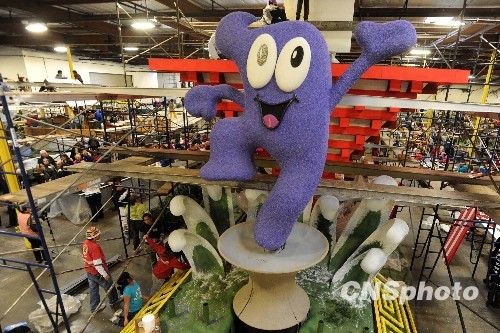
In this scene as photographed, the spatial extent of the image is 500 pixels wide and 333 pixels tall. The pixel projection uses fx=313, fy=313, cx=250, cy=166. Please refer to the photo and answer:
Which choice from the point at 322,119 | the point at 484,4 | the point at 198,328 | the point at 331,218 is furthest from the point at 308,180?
the point at 484,4

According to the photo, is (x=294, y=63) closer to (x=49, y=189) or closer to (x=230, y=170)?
(x=230, y=170)

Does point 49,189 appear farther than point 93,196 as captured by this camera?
No

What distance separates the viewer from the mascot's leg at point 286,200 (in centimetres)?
255

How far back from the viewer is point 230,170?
9.57 ft

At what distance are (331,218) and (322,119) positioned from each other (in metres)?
2.39

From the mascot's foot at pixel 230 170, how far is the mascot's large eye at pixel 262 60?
0.75m

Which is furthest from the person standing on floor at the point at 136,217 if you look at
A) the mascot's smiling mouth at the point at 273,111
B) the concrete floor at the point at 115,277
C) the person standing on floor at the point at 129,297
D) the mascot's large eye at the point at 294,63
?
the mascot's large eye at the point at 294,63

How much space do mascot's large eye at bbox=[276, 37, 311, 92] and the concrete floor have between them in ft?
18.3

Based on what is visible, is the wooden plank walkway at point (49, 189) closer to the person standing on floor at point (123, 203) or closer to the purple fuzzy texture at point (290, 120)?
the purple fuzzy texture at point (290, 120)

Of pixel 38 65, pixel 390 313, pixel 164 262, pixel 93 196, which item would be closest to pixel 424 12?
pixel 390 313

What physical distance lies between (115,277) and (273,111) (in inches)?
249

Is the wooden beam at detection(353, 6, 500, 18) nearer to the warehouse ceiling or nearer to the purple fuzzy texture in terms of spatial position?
the warehouse ceiling

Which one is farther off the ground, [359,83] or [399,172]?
[359,83]

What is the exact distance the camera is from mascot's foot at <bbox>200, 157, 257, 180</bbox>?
9.59 ft
